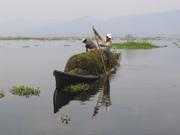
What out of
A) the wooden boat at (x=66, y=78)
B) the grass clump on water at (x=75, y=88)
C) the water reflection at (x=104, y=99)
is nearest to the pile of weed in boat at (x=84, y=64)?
the wooden boat at (x=66, y=78)

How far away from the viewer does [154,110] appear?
1941 centimetres

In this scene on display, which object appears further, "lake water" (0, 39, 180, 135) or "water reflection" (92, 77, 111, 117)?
"water reflection" (92, 77, 111, 117)

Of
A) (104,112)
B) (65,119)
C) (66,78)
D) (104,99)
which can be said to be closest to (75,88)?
(66,78)

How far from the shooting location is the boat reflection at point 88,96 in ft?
67.1

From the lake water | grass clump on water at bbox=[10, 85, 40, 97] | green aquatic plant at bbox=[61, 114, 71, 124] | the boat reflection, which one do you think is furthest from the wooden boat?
green aquatic plant at bbox=[61, 114, 71, 124]

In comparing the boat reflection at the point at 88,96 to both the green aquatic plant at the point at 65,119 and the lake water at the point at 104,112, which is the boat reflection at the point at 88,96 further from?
the green aquatic plant at the point at 65,119

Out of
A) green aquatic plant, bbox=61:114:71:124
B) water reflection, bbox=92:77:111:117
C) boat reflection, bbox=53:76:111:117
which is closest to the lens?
green aquatic plant, bbox=61:114:71:124

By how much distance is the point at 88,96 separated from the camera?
2277 cm

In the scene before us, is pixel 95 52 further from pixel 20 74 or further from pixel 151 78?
pixel 20 74

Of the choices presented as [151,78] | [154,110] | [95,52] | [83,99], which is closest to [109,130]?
[154,110]

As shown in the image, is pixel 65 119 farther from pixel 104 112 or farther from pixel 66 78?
pixel 66 78

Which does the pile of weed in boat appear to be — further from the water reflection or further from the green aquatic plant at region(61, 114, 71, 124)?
the green aquatic plant at region(61, 114, 71, 124)

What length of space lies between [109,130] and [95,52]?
13514 millimetres

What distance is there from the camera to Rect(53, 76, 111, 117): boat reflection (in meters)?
20.5
